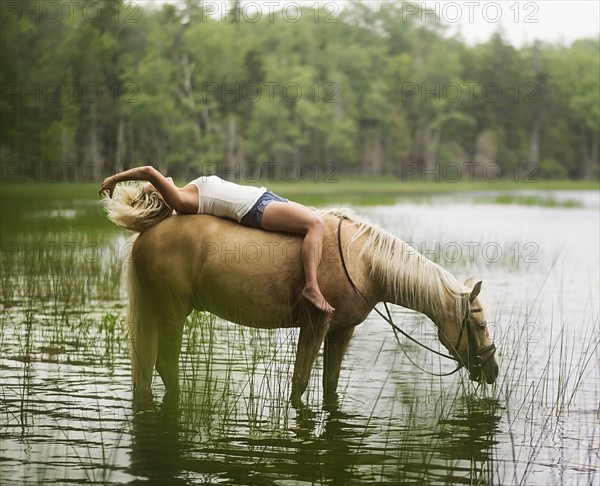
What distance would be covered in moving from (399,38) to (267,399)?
80523 millimetres

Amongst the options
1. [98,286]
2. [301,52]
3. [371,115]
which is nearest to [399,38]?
[301,52]

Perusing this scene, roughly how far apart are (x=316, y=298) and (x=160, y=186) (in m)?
1.14

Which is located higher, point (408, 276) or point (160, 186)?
point (160, 186)

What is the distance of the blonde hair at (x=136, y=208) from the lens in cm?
548

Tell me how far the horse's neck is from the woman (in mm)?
434

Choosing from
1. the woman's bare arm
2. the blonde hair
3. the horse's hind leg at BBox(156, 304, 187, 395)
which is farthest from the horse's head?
the blonde hair

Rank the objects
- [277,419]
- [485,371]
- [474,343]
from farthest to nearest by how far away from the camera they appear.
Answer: [485,371]
[474,343]
[277,419]

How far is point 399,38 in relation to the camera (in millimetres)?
83000

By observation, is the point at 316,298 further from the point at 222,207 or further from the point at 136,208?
the point at 136,208

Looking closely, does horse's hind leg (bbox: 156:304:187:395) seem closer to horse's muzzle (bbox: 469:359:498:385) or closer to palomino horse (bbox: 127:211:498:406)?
palomino horse (bbox: 127:211:498:406)

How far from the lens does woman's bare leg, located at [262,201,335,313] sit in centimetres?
528

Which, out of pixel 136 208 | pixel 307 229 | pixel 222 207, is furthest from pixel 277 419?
pixel 136 208

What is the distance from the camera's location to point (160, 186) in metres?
5.38

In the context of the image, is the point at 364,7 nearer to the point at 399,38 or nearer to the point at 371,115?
the point at 399,38
